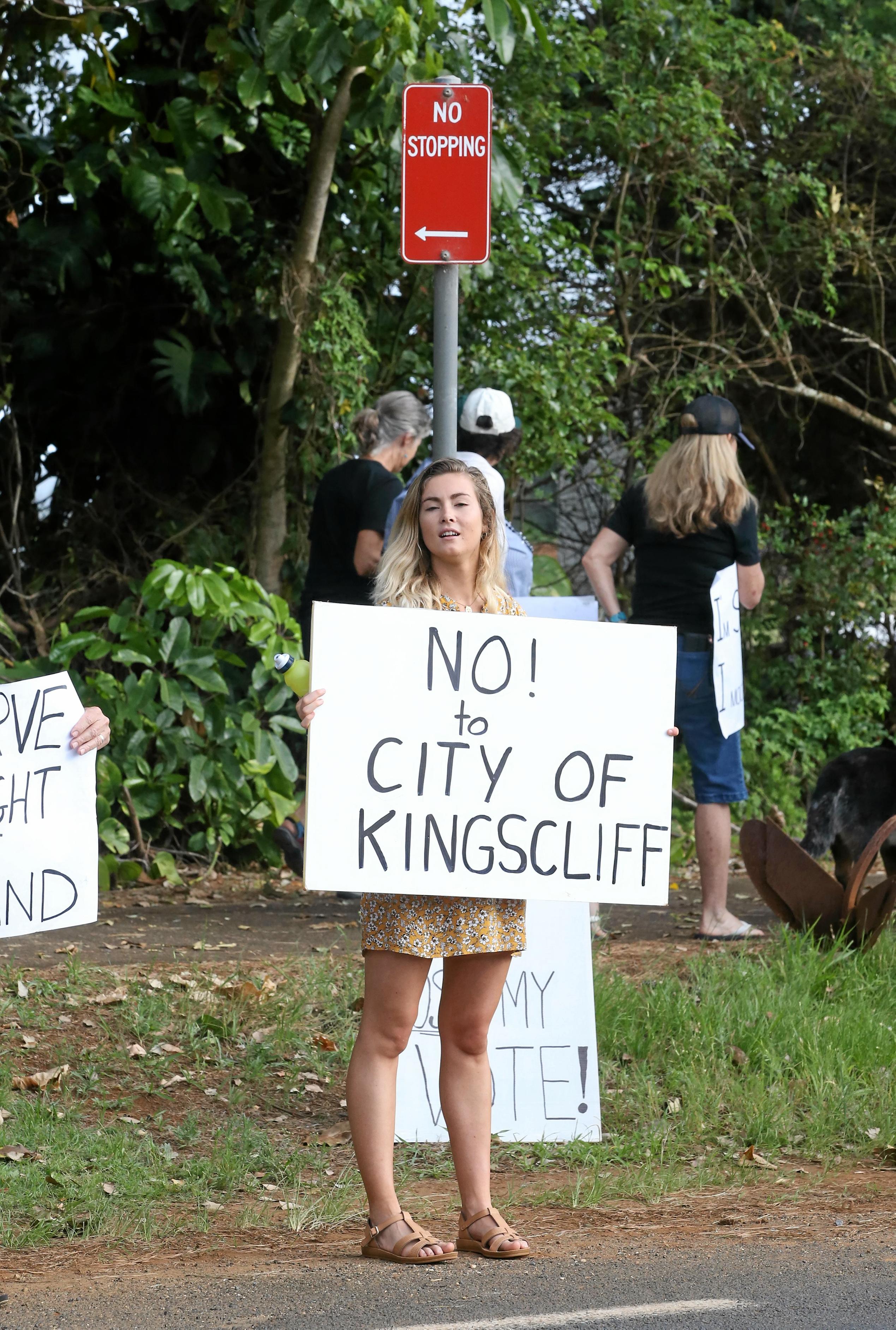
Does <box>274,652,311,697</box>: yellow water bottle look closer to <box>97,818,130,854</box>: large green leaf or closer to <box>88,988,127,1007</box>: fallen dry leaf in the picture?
<box>88,988,127,1007</box>: fallen dry leaf

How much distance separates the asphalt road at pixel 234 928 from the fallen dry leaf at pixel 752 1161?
2.08m

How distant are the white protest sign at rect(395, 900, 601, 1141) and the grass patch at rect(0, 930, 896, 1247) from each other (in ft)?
0.27

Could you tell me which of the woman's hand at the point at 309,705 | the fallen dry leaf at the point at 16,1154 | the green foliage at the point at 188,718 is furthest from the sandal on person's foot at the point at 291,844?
the woman's hand at the point at 309,705

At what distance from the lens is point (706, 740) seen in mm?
6238

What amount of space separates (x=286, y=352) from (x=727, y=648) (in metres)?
4.00

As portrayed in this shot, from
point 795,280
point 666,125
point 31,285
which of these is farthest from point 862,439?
point 31,285

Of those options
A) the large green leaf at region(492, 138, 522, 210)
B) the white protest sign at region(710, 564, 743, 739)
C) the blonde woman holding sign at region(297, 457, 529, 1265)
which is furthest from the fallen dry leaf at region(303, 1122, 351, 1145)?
the large green leaf at region(492, 138, 522, 210)

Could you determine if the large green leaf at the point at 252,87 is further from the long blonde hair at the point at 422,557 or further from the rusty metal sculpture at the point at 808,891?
the long blonde hair at the point at 422,557

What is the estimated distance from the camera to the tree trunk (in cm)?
860

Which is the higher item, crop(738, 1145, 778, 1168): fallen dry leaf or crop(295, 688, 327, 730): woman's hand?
crop(295, 688, 327, 730): woman's hand

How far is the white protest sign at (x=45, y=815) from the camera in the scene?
12.0 ft

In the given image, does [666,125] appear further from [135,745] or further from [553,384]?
[135,745]

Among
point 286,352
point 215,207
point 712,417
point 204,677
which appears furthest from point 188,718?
point 712,417

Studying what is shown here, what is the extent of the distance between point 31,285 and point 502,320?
293 cm
